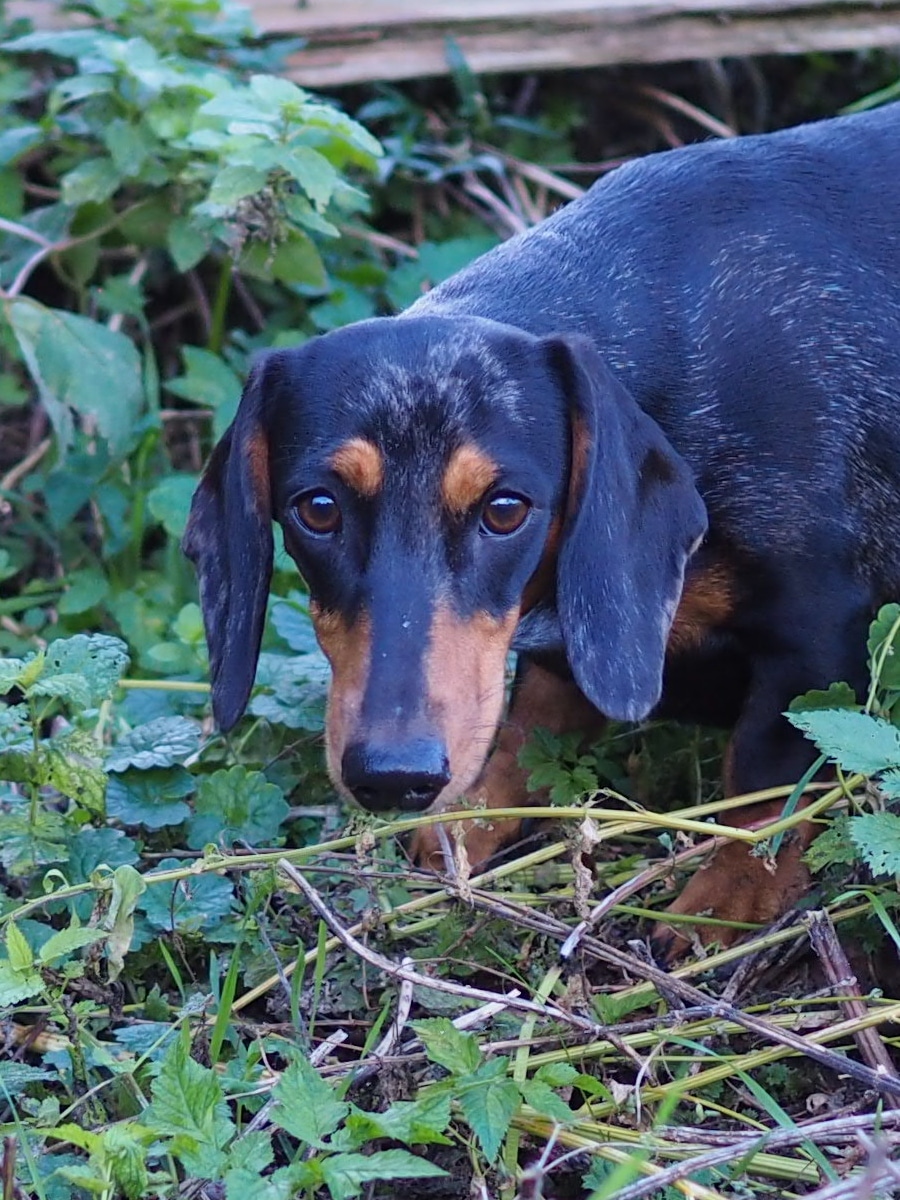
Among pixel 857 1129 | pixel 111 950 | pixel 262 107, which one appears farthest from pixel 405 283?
pixel 857 1129

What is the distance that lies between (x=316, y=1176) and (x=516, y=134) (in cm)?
454

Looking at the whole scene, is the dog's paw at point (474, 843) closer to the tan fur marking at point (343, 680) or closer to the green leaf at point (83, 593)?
the tan fur marking at point (343, 680)

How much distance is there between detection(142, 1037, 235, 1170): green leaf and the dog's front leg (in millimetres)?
1394

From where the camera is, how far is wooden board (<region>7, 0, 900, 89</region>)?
5844mm

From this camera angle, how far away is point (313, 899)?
277cm

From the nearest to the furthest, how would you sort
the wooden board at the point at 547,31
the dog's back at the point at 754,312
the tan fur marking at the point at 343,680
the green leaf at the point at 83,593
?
1. the tan fur marking at the point at 343,680
2. the dog's back at the point at 754,312
3. the green leaf at the point at 83,593
4. the wooden board at the point at 547,31

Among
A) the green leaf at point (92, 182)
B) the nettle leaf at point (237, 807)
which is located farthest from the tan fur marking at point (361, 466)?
the green leaf at point (92, 182)

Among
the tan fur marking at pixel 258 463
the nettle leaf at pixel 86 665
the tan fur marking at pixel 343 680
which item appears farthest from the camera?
the tan fur marking at pixel 258 463

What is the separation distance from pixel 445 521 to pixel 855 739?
0.81 m

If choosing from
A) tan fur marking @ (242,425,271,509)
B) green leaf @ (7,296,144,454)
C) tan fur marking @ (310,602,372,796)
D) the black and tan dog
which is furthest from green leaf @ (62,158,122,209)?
tan fur marking @ (310,602,372,796)

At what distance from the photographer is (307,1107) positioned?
7.79 feet

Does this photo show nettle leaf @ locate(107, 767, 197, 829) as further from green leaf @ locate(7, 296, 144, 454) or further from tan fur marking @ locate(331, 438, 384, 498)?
green leaf @ locate(7, 296, 144, 454)

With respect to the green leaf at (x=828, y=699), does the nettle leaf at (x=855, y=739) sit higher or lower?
higher

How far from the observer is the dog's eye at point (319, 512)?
3.07 metres
